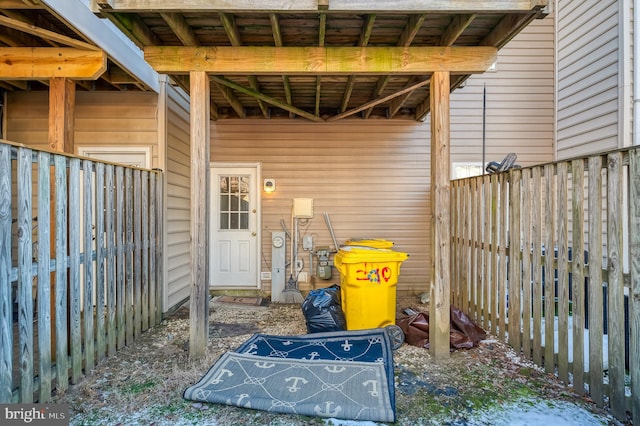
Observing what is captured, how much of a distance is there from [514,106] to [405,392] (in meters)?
4.79

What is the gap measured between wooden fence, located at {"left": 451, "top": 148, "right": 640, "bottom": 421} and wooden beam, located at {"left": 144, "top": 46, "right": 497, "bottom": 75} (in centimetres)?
113

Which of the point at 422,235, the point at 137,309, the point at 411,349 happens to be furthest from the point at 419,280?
the point at 137,309

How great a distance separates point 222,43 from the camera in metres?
3.10

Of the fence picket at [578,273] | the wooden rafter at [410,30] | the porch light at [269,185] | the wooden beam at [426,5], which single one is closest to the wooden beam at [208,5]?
the wooden beam at [426,5]

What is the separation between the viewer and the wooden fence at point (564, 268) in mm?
2066

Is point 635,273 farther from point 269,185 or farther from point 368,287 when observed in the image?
point 269,185

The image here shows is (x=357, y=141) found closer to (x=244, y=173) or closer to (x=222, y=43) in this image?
(x=244, y=173)

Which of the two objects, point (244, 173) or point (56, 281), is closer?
point (56, 281)

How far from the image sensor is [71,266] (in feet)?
8.57

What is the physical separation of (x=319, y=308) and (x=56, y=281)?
7.24 ft

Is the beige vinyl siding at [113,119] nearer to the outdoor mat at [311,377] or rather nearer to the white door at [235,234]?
the white door at [235,234]

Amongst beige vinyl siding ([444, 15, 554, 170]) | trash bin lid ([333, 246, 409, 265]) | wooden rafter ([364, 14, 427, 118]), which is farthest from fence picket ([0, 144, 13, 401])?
beige vinyl siding ([444, 15, 554, 170])

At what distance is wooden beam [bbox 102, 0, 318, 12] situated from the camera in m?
2.43

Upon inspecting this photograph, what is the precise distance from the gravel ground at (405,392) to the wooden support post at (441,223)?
254 millimetres
